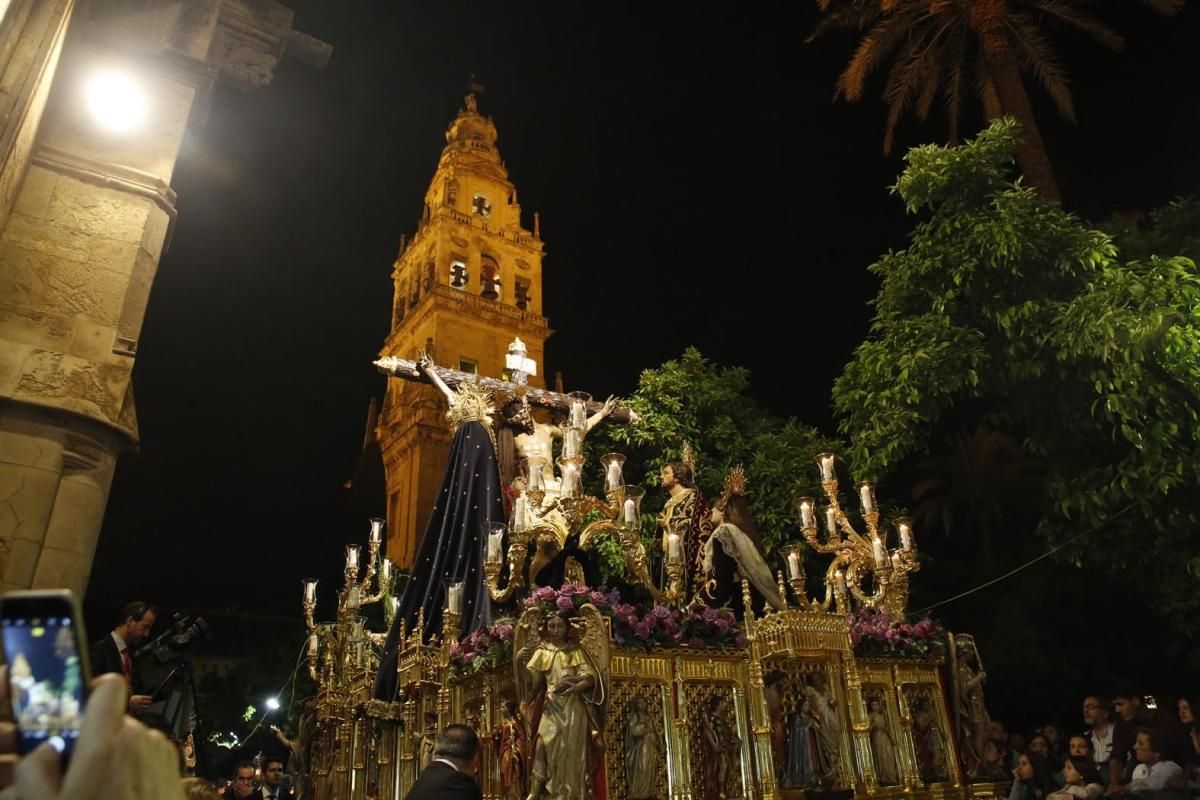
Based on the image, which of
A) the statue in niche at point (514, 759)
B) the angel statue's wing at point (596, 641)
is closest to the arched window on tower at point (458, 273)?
the angel statue's wing at point (596, 641)

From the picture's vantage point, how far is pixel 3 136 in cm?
515

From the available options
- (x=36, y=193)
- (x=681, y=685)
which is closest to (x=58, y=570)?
(x=36, y=193)

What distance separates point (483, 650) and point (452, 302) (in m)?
38.5

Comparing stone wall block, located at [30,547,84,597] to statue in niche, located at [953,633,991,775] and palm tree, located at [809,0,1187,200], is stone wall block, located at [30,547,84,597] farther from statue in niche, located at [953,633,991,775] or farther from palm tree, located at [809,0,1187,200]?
palm tree, located at [809,0,1187,200]

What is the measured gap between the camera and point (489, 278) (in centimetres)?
4909

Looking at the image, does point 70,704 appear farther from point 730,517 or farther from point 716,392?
point 716,392

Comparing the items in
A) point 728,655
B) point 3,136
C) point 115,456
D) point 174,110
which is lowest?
point 728,655

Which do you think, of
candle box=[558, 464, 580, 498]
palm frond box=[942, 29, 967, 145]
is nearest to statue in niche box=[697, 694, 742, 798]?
candle box=[558, 464, 580, 498]

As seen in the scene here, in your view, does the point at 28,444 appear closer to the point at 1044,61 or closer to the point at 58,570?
the point at 58,570

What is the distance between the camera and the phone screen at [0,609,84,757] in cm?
191

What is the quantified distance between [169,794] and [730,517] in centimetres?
985

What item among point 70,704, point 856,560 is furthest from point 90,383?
point 856,560

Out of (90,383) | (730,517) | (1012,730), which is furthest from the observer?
(1012,730)

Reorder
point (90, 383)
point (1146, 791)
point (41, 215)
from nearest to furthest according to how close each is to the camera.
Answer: point (90, 383) → point (41, 215) → point (1146, 791)
